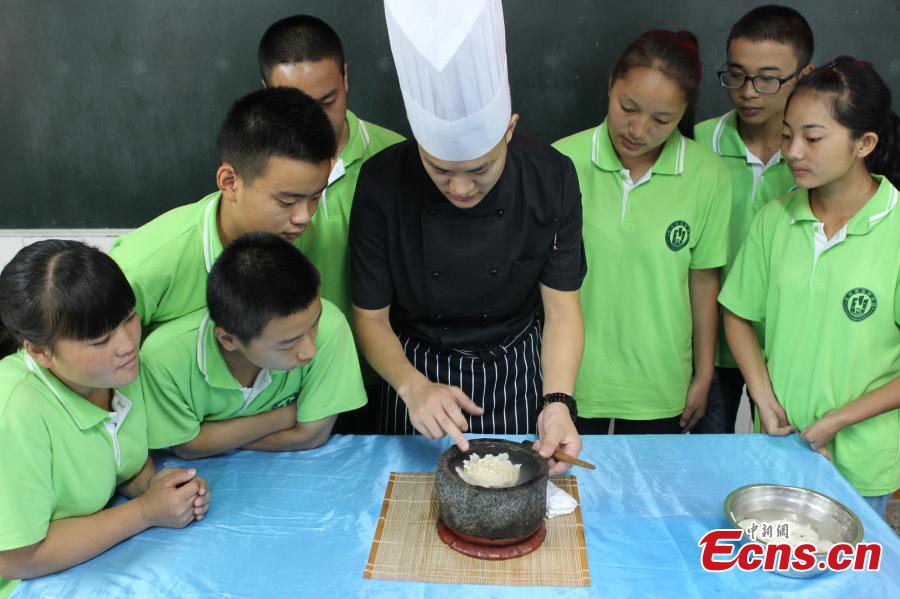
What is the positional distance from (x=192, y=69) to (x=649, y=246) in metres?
1.57

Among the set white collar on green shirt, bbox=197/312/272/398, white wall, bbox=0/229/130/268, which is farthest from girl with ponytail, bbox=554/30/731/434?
white wall, bbox=0/229/130/268

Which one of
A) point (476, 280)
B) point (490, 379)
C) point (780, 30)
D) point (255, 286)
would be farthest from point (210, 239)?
point (780, 30)

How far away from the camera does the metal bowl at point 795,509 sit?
1.34 meters

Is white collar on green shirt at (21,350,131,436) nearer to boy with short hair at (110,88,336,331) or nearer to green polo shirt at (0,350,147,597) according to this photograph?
green polo shirt at (0,350,147,597)

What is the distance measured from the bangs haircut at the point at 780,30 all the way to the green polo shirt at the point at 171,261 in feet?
4.80

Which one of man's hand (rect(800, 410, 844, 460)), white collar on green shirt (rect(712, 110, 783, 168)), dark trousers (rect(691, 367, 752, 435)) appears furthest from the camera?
dark trousers (rect(691, 367, 752, 435))

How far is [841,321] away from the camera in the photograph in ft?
5.82

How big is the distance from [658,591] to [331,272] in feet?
3.88

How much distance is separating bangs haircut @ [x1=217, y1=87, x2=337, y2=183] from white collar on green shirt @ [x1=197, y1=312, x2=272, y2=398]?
0.33 meters

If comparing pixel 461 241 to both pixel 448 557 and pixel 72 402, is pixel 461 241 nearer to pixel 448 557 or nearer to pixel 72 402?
pixel 448 557

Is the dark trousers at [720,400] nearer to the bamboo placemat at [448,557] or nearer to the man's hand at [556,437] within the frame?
the man's hand at [556,437]

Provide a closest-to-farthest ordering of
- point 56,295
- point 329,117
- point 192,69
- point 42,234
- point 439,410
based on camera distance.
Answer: point 56,295 < point 439,410 < point 329,117 < point 192,69 < point 42,234

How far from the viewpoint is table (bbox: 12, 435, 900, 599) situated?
122 cm

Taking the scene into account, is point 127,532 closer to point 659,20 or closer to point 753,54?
point 753,54
